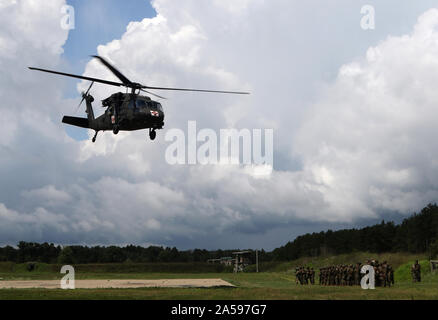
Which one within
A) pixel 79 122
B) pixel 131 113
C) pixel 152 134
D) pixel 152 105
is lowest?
pixel 152 134

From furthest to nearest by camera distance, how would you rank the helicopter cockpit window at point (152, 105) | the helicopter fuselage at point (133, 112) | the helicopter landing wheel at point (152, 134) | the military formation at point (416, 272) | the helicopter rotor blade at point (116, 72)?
the military formation at point (416, 272) < the helicopter landing wheel at point (152, 134) < the helicopter cockpit window at point (152, 105) < the helicopter fuselage at point (133, 112) < the helicopter rotor blade at point (116, 72)

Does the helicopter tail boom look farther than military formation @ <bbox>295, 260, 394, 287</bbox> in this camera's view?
Yes

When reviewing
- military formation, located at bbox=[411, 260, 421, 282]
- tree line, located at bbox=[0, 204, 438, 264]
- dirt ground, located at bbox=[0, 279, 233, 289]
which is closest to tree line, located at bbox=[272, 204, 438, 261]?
tree line, located at bbox=[0, 204, 438, 264]

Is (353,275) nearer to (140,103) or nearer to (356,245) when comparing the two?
(140,103)

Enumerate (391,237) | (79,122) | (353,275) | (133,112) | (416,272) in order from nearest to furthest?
1. (353,275)
2. (133,112)
3. (416,272)
4. (79,122)
5. (391,237)

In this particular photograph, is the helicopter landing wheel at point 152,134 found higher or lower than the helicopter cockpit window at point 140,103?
Answer: lower

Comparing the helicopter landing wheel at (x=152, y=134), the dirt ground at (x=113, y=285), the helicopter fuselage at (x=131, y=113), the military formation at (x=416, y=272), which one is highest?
the helicopter fuselage at (x=131, y=113)

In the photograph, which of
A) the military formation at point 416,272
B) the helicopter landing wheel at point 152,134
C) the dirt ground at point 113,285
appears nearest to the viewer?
the helicopter landing wheel at point 152,134

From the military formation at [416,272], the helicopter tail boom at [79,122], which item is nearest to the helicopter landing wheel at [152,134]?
the helicopter tail boom at [79,122]

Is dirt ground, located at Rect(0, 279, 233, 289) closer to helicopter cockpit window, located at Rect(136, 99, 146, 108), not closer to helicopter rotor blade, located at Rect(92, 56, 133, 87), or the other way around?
helicopter cockpit window, located at Rect(136, 99, 146, 108)

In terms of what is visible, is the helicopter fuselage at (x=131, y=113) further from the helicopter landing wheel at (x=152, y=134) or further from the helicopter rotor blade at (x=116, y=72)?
the helicopter rotor blade at (x=116, y=72)

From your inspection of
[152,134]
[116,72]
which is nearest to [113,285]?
[152,134]
